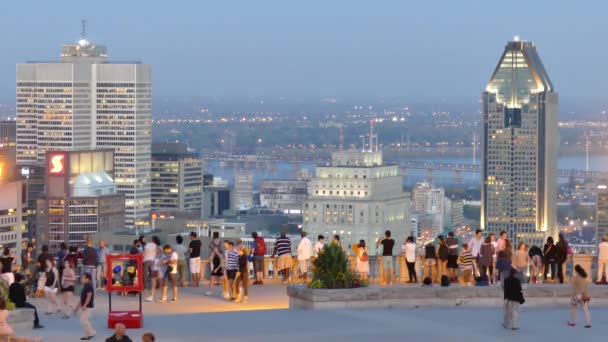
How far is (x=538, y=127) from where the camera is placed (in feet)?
602

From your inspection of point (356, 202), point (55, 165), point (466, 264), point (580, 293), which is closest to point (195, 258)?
point (466, 264)

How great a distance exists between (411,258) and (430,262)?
2.57 feet

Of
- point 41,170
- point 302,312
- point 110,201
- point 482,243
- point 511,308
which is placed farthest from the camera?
point 41,170

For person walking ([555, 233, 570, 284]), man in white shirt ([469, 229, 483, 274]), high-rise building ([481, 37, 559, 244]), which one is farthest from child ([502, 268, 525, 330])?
high-rise building ([481, 37, 559, 244])

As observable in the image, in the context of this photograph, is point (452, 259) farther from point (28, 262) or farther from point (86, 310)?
point (86, 310)

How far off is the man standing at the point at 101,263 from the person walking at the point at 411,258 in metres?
6.38

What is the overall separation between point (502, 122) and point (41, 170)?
5094cm

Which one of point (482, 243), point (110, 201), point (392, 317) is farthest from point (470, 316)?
point (110, 201)

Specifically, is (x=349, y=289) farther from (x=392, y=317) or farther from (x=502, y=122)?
(x=502, y=122)

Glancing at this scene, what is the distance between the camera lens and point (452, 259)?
3600 cm

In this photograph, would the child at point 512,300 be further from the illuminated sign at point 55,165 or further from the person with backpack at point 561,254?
the illuminated sign at point 55,165

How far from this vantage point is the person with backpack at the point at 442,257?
3594cm

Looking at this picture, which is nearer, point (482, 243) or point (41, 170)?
point (482, 243)

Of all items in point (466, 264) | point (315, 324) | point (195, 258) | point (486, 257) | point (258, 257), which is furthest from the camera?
point (258, 257)
